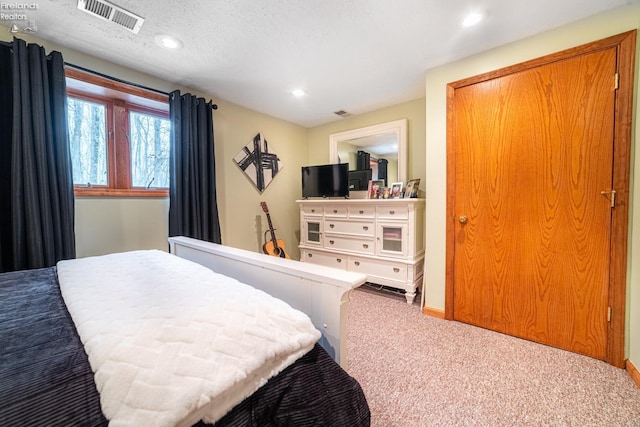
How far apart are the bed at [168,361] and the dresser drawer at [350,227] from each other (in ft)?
6.29

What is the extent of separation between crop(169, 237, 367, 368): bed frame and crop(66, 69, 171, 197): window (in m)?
1.60

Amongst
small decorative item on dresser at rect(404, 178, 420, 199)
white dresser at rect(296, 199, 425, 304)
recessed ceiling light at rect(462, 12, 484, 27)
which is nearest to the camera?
recessed ceiling light at rect(462, 12, 484, 27)

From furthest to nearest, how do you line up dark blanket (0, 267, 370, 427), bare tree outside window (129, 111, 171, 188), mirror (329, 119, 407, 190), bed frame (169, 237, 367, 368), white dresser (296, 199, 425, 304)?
mirror (329, 119, 407, 190) < white dresser (296, 199, 425, 304) < bare tree outside window (129, 111, 171, 188) < bed frame (169, 237, 367, 368) < dark blanket (0, 267, 370, 427)

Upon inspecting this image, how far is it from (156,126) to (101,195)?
Answer: 829mm

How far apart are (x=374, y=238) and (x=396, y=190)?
23.8 inches

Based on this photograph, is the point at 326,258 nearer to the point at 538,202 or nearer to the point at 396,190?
the point at 396,190

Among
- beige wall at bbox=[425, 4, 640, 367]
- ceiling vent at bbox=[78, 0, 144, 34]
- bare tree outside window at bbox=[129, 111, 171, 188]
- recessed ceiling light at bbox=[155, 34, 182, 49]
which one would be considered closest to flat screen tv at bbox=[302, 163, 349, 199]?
beige wall at bbox=[425, 4, 640, 367]

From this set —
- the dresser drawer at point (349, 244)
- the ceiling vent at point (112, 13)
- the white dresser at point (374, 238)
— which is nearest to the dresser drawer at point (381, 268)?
the white dresser at point (374, 238)

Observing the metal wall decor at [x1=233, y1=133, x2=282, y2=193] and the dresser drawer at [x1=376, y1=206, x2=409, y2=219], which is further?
the metal wall decor at [x1=233, y1=133, x2=282, y2=193]

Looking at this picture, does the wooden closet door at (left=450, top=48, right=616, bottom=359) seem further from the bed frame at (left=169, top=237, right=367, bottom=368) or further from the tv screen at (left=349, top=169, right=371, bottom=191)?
the bed frame at (left=169, top=237, right=367, bottom=368)

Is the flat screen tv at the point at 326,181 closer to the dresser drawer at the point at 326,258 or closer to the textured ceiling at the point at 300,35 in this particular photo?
the dresser drawer at the point at 326,258

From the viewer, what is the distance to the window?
1960 mm

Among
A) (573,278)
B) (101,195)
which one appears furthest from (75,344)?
(573,278)

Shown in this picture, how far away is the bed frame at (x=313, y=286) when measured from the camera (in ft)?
2.93
